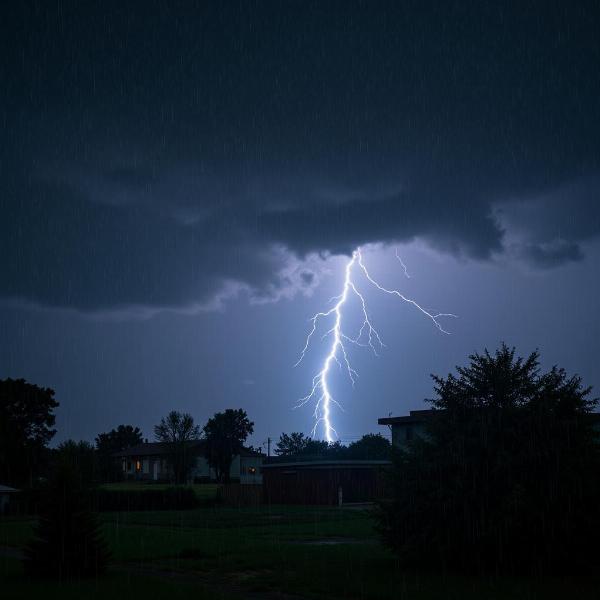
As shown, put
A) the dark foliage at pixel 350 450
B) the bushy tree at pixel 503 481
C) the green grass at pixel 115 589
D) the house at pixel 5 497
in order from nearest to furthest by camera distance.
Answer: the green grass at pixel 115 589 → the bushy tree at pixel 503 481 → the house at pixel 5 497 → the dark foliage at pixel 350 450

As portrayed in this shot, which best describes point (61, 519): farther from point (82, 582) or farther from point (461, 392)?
point (461, 392)

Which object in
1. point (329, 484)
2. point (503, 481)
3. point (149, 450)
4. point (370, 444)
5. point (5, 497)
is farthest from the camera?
point (370, 444)

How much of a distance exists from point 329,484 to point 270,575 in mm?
40643

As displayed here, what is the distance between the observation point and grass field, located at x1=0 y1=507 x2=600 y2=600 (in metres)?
14.0

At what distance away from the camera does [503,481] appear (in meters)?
16.4

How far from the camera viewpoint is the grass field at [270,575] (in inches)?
550

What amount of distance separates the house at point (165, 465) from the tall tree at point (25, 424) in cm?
1928

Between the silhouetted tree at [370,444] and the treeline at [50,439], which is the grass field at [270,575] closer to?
the treeline at [50,439]

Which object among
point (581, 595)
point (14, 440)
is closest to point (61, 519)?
point (581, 595)

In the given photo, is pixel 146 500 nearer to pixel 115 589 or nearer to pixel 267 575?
pixel 267 575

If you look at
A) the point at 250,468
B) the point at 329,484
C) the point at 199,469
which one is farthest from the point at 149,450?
the point at 329,484

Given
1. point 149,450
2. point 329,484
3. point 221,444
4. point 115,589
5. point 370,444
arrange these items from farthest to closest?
1. point 370,444
2. point 149,450
3. point 221,444
4. point 329,484
5. point 115,589

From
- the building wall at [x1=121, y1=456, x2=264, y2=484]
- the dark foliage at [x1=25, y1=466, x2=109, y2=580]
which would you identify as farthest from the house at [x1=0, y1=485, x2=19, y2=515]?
the building wall at [x1=121, y1=456, x2=264, y2=484]

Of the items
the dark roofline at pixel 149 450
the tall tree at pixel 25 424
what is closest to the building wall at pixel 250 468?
the dark roofline at pixel 149 450
